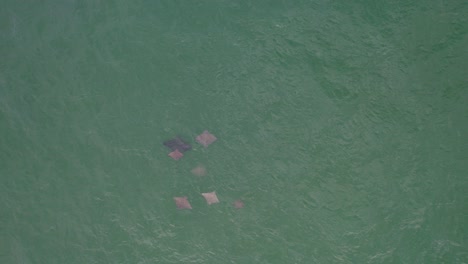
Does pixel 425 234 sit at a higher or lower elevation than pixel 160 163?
lower

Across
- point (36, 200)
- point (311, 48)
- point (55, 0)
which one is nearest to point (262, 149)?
point (311, 48)

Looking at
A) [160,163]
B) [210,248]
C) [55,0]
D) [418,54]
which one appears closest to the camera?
[210,248]

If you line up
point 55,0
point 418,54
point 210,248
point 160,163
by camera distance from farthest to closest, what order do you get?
point 55,0
point 418,54
point 160,163
point 210,248

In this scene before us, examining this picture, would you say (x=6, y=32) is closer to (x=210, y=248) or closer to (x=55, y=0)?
(x=55, y=0)
